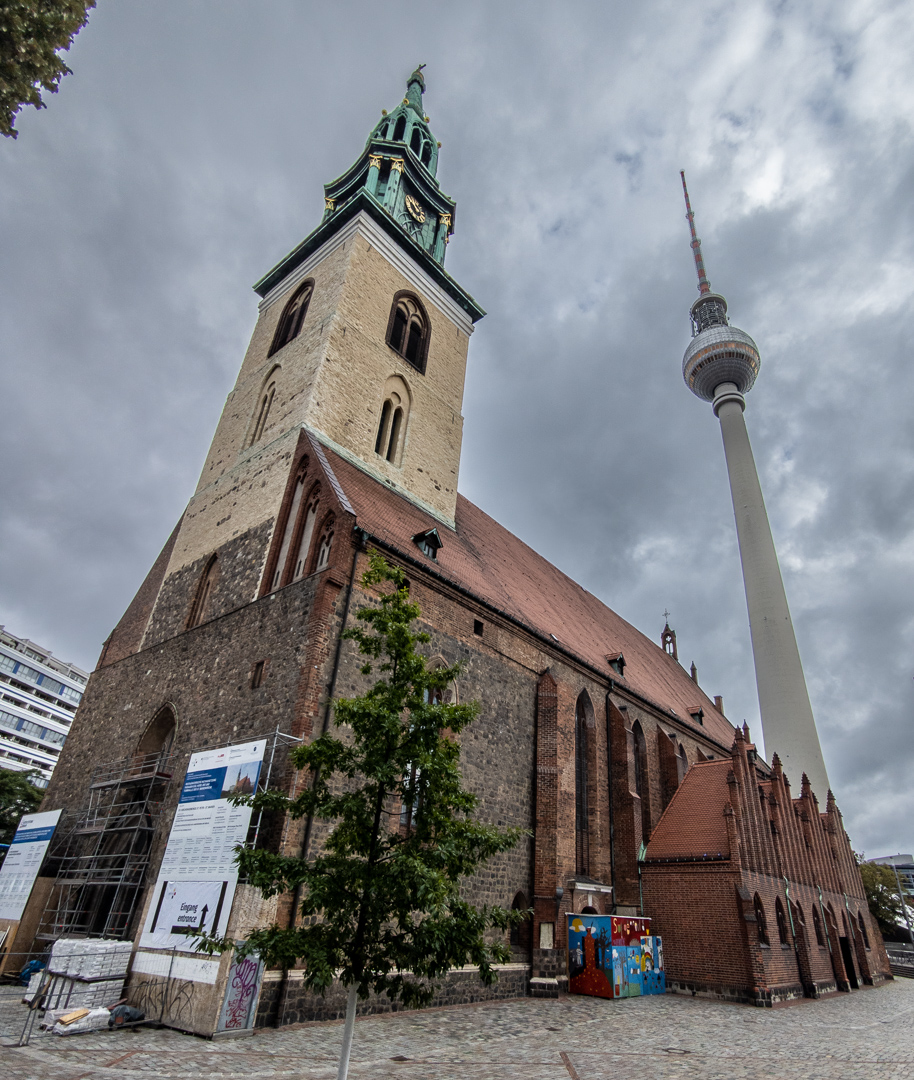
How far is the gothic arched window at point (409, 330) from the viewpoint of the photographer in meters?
22.9

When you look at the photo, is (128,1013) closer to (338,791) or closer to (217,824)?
(217,824)

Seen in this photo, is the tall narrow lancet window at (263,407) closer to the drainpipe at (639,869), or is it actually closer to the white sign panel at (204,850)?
the white sign panel at (204,850)

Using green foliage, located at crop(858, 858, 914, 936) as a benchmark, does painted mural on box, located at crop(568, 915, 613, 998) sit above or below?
below

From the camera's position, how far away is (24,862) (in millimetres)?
14703

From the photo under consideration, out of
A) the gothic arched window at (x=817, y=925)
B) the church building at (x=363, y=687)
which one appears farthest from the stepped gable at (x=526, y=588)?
the gothic arched window at (x=817, y=925)

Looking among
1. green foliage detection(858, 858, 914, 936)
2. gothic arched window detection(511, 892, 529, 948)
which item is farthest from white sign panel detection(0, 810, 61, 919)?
green foliage detection(858, 858, 914, 936)

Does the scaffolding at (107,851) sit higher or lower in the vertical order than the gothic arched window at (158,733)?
lower

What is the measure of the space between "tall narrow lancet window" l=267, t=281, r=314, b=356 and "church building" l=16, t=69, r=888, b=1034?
91mm

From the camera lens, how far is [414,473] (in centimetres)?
2091

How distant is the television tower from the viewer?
3738 cm

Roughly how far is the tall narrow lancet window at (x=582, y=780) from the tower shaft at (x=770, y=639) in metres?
22.5

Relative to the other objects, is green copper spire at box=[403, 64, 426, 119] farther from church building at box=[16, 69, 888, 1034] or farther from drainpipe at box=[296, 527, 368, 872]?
drainpipe at box=[296, 527, 368, 872]

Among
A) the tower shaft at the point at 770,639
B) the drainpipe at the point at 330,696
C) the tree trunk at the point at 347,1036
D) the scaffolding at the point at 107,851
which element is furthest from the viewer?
the tower shaft at the point at 770,639

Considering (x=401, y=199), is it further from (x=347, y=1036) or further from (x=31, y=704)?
(x=31, y=704)
